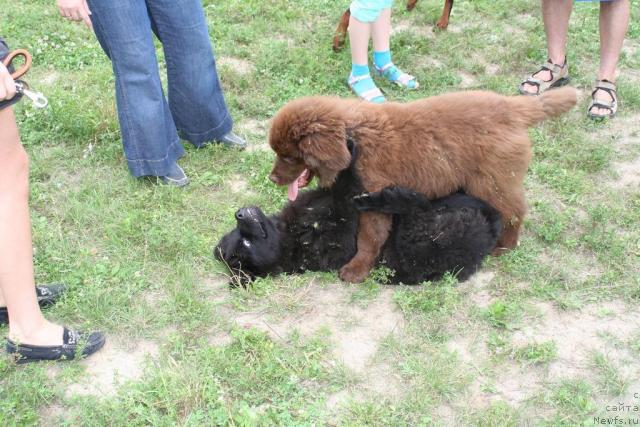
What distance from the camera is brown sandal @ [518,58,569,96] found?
5926mm

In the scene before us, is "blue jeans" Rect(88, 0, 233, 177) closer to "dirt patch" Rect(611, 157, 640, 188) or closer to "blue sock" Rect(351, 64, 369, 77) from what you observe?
"blue sock" Rect(351, 64, 369, 77)

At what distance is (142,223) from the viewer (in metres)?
4.35

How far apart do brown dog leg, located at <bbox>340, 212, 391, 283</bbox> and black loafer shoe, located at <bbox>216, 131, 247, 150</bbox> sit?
5.67 ft

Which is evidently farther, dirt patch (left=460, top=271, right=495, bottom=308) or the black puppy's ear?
the black puppy's ear

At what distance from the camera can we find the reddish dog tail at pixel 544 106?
3715 mm

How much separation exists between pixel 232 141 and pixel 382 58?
1978 mm

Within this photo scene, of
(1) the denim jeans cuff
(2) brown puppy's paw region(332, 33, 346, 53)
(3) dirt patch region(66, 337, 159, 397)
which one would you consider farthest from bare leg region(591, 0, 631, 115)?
(3) dirt patch region(66, 337, 159, 397)

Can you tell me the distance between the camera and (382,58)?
6.14 meters

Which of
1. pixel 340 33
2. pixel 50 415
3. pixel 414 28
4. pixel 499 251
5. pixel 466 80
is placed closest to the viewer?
pixel 50 415

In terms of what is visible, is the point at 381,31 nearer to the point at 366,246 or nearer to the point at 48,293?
the point at 366,246

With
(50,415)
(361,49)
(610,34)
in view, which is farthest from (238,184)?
(610,34)

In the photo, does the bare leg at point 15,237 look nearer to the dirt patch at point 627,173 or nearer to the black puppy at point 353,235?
the black puppy at point 353,235

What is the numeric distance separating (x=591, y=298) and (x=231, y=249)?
239cm

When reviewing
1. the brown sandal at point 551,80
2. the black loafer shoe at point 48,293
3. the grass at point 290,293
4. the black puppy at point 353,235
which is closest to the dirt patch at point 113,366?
the grass at point 290,293
